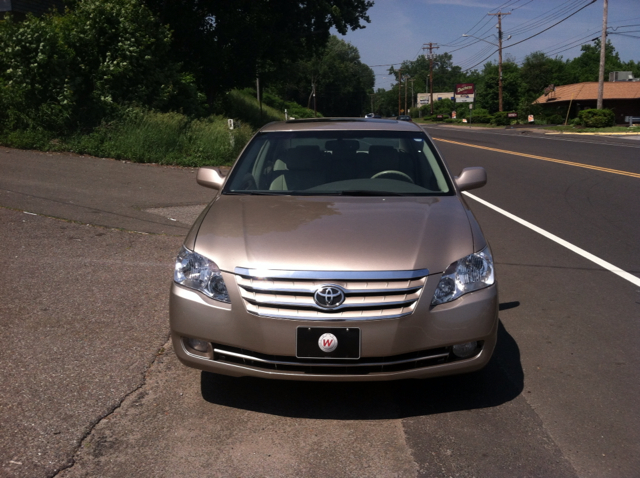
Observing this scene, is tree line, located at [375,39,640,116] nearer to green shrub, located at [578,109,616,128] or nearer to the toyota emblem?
green shrub, located at [578,109,616,128]

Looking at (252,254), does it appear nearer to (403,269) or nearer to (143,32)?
(403,269)

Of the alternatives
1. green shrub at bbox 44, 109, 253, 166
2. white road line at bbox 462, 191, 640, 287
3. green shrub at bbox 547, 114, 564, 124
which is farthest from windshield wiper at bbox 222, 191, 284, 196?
green shrub at bbox 547, 114, 564, 124

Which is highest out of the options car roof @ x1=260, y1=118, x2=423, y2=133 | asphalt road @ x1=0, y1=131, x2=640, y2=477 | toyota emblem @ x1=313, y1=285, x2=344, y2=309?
car roof @ x1=260, y1=118, x2=423, y2=133

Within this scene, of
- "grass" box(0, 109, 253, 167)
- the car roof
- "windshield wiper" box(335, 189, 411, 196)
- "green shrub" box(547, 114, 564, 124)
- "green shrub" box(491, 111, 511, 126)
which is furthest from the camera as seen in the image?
"green shrub" box(547, 114, 564, 124)

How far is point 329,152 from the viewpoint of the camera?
5559mm

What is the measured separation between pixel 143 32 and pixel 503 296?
1469 cm

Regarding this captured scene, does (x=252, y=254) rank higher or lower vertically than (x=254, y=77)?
lower

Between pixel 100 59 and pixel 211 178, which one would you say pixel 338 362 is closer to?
pixel 211 178

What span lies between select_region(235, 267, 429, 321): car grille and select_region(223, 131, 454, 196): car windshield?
1.42 m

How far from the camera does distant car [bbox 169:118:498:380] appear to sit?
354 centimetres

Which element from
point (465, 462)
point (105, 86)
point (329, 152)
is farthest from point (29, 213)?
point (105, 86)

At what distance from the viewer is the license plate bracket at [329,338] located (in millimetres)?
3523

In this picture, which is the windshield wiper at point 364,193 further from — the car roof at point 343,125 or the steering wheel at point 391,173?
the car roof at point 343,125

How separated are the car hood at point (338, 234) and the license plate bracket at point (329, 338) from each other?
32cm
